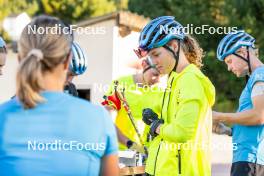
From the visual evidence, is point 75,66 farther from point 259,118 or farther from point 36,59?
point 36,59

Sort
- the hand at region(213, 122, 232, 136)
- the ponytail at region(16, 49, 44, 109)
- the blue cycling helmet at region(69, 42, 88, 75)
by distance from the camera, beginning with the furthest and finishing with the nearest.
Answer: the hand at region(213, 122, 232, 136) < the blue cycling helmet at region(69, 42, 88, 75) < the ponytail at region(16, 49, 44, 109)

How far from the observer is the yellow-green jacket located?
14.1 ft

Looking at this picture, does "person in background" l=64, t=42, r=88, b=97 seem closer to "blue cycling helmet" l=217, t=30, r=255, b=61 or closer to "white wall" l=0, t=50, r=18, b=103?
"blue cycling helmet" l=217, t=30, r=255, b=61

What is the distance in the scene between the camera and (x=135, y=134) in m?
6.60

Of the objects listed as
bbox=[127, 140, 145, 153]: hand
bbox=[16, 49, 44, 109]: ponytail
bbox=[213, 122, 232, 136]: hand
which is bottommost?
bbox=[127, 140, 145, 153]: hand

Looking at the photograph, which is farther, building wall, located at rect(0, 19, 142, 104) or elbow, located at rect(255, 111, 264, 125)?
building wall, located at rect(0, 19, 142, 104)

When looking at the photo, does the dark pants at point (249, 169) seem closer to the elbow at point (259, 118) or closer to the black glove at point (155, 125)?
the elbow at point (259, 118)

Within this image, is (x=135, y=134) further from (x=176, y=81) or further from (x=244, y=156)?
(x=176, y=81)

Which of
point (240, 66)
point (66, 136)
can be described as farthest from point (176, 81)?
point (66, 136)

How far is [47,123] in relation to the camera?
288cm

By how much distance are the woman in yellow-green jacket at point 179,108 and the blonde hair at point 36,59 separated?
5.02 feet

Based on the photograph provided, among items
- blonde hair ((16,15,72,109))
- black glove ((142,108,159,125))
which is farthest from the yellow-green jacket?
blonde hair ((16,15,72,109))

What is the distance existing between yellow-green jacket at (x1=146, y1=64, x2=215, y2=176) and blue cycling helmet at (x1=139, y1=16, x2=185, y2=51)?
255mm

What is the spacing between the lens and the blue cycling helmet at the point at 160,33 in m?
4.66
